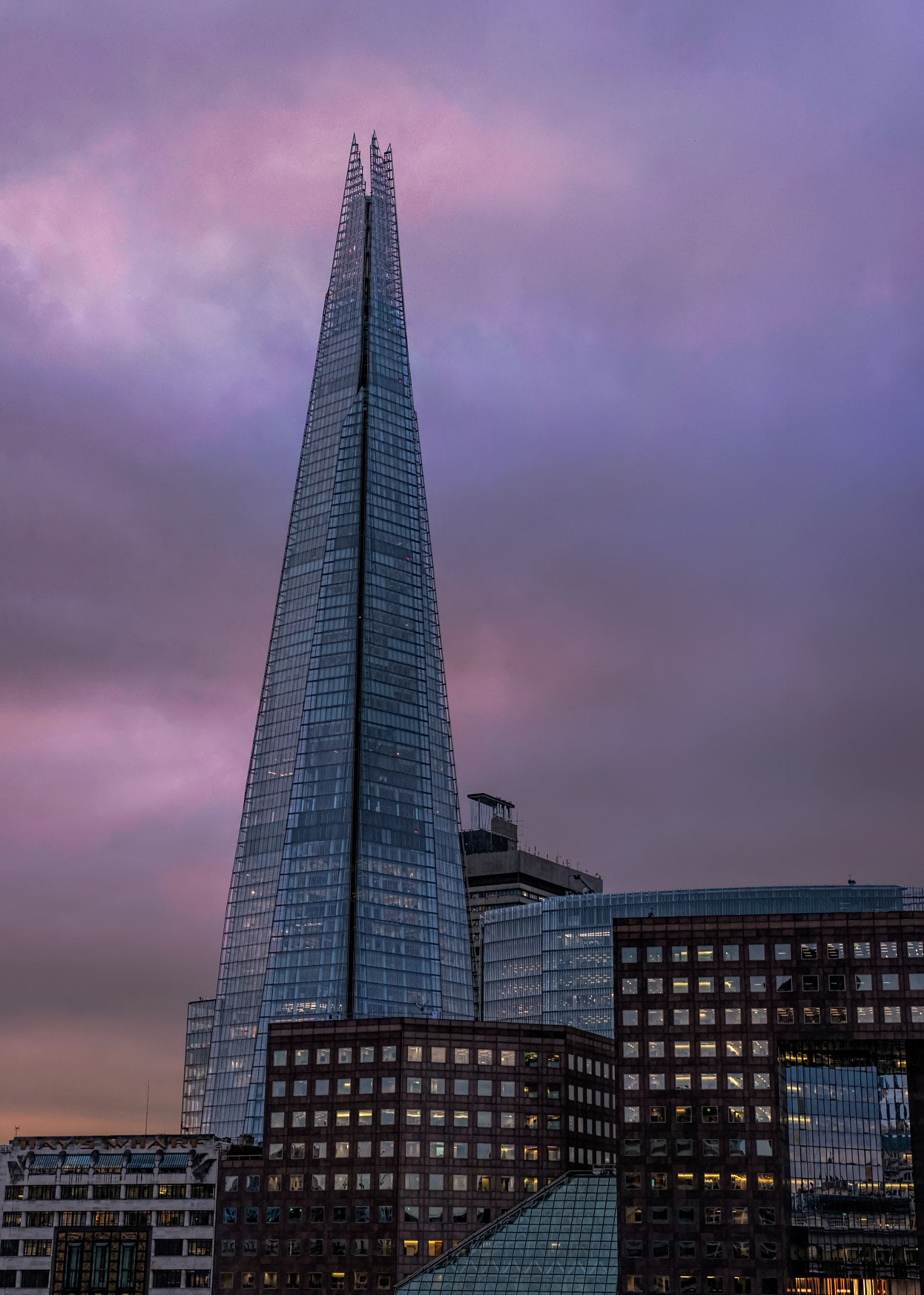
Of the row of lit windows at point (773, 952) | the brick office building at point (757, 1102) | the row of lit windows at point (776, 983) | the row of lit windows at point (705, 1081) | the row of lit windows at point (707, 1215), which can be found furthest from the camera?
Result: the row of lit windows at point (773, 952)

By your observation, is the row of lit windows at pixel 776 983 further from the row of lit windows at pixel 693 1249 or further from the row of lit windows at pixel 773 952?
the row of lit windows at pixel 693 1249

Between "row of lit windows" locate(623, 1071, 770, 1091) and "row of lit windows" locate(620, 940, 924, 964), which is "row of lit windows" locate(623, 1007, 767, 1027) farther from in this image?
"row of lit windows" locate(623, 1071, 770, 1091)

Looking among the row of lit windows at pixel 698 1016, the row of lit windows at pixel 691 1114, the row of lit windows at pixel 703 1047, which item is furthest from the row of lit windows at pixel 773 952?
the row of lit windows at pixel 691 1114

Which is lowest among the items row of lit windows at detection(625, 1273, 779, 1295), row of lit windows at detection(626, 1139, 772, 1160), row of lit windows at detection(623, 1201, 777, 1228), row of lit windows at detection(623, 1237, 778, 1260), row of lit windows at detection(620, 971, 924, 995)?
row of lit windows at detection(625, 1273, 779, 1295)

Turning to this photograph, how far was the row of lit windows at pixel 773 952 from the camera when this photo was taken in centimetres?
19188

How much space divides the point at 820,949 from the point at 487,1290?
53.9 m

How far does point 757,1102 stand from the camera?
190000mm

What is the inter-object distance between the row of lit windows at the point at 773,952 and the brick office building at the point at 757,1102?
16cm

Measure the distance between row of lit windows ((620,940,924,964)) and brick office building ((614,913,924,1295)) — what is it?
0.16 m

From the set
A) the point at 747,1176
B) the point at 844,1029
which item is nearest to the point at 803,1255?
the point at 747,1176

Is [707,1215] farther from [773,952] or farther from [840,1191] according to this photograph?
[773,952]

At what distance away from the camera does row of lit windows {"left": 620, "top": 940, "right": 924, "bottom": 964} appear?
630ft

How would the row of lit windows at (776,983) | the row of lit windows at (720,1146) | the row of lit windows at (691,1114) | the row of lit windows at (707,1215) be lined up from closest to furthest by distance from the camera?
the row of lit windows at (707,1215) → the row of lit windows at (720,1146) → the row of lit windows at (691,1114) → the row of lit windows at (776,983)

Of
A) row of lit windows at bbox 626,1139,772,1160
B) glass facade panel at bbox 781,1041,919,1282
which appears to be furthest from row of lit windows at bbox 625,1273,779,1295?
row of lit windows at bbox 626,1139,772,1160
